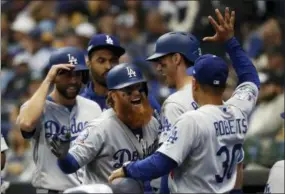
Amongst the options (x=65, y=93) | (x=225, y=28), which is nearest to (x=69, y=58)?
(x=65, y=93)

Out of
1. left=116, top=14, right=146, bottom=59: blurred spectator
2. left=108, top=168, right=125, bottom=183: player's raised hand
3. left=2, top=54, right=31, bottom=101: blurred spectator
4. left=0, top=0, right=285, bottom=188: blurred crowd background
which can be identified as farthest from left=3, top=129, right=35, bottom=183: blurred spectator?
left=108, top=168, right=125, bottom=183: player's raised hand

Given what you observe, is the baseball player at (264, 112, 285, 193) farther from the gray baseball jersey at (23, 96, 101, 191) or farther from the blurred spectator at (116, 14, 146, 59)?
the blurred spectator at (116, 14, 146, 59)

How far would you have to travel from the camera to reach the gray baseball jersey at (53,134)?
25.9 feet

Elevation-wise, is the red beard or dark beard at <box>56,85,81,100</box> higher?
dark beard at <box>56,85,81,100</box>

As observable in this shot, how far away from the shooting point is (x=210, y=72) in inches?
252

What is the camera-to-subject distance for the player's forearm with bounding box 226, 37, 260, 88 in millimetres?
7234

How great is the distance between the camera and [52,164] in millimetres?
7906

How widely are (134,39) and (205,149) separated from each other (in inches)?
318

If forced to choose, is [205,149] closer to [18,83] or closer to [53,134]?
[53,134]

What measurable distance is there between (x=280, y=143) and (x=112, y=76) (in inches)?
152

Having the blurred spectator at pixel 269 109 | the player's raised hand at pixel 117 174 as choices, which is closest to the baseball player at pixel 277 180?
the player's raised hand at pixel 117 174

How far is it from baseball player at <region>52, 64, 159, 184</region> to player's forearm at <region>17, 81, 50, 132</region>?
0.67 m

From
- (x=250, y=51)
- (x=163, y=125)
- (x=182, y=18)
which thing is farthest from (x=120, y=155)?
(x=182, y=18)

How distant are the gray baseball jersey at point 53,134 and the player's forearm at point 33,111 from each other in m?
0.17
